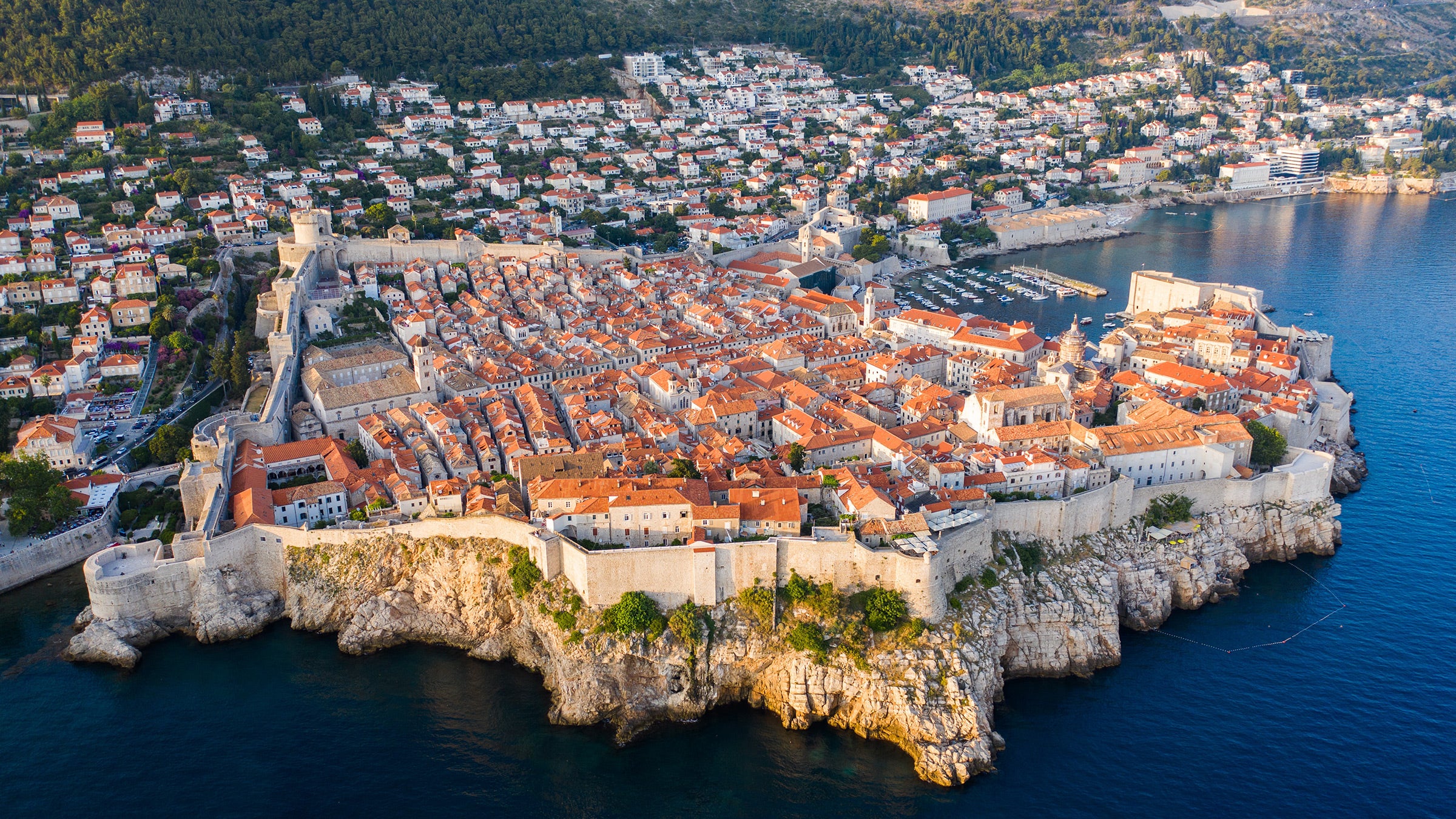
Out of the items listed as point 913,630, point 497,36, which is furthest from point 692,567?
point 497,36

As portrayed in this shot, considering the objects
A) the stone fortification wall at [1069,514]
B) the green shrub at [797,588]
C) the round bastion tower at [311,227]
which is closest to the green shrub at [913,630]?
the green shrub at [797,588]

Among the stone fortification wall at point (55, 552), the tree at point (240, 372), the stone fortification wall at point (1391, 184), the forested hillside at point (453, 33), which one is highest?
the forested hillside at point (453, 33)

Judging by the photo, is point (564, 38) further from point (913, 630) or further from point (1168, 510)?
point (913, 630)

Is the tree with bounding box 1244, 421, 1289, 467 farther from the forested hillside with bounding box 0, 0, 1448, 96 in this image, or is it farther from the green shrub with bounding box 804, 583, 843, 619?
the forested hillside with bounding box 0, 0, 1448, 96

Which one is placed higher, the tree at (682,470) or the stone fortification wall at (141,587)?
the tree at (682,470)

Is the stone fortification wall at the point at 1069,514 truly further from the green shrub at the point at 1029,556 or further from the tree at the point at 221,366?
the tree at the point at 221,366

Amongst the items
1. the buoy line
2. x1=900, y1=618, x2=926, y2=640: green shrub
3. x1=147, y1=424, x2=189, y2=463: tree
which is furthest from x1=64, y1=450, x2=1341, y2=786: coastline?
x1=147, y1=424, x2=189, y2=463: tree
